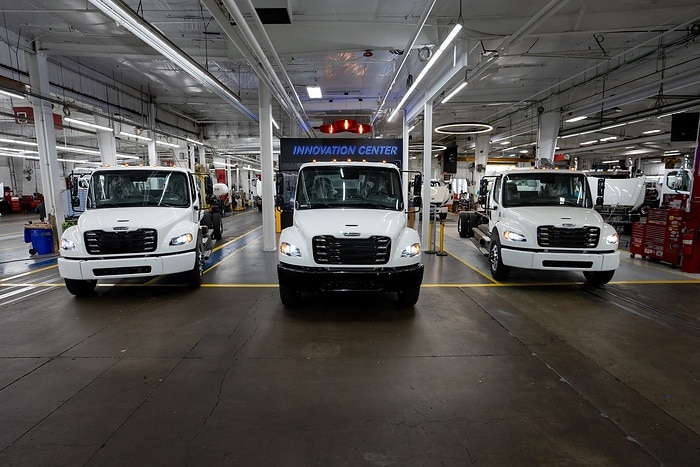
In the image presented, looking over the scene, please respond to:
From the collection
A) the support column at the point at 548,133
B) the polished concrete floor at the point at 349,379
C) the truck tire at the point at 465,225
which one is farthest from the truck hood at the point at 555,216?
the support column at the point at 548,133

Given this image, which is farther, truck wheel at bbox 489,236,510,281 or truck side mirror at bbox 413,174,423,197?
truck wheel at bbox 489,236,510,281

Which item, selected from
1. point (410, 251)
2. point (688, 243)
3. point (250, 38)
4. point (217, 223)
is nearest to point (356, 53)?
point (250, 38)

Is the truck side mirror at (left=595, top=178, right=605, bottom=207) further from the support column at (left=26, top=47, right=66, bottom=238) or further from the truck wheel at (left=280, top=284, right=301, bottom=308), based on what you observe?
the support column at (left=26, top=47, right=66, bottom=238)

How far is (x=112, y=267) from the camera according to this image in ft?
17.2

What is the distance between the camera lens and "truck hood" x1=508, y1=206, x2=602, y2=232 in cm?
592

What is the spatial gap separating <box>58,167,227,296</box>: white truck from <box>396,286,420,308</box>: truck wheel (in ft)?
11.7

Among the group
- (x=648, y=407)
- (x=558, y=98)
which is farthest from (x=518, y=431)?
(x=558, y=98)

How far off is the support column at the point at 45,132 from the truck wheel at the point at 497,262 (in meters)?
10.8

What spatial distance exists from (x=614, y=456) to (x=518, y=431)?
58 cm

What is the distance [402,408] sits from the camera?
2816 millimetres

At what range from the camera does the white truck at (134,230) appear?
206 inches

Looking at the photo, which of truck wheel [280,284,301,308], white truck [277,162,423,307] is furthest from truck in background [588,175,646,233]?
truck wheel [280,284,301,308]

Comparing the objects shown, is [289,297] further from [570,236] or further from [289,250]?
[570,236]

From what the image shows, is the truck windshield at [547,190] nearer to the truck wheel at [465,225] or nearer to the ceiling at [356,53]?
the ceiling at [356,53]
